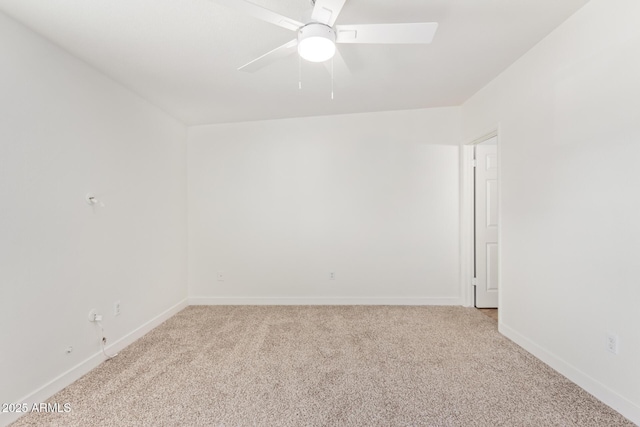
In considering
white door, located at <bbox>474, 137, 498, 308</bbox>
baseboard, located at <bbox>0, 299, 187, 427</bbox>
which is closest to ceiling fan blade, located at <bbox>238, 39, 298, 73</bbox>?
baseboard, located at <bbox>0, 299, 187, 427</bbox>

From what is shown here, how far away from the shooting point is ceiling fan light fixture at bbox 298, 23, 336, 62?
1392 millimetres

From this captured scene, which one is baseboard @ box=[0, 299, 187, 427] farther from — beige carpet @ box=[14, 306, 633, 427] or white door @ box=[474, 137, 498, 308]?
white door @ box=[474, 137, 498, 308]

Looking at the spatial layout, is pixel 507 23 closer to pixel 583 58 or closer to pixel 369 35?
pixel 583 58

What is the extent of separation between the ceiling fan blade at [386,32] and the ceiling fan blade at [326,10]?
8 centimetres

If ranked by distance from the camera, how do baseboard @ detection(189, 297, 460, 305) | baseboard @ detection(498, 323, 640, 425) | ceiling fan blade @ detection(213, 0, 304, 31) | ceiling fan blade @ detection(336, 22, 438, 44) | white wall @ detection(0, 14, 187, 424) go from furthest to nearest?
baseboard @ detection(189, 297, 460, 305) → white wall @ detection(0, 14, 187, 424) → baseboard @ detection(498, 323, 640, 425) → ceiling fan blade @ detection(336, 22, 438, 44) → ceiling fan blade @ detection(213, 0, 304, 31)

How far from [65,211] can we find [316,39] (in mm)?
2082

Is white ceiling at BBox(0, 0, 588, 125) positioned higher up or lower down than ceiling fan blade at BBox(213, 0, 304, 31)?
higher up

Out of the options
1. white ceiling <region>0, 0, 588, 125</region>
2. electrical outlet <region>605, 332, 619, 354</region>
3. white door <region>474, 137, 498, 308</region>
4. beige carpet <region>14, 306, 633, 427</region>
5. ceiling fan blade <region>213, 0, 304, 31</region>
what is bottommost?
beige carpet <region>14, 306, 633, 427</region>

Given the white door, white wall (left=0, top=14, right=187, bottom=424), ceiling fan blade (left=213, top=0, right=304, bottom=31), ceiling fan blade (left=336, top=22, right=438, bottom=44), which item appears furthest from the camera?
the white door

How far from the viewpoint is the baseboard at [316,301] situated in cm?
341

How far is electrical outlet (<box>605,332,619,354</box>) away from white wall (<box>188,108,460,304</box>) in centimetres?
176

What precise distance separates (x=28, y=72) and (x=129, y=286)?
1798 millimetres

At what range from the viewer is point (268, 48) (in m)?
2.03

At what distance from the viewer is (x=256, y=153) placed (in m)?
3.59
